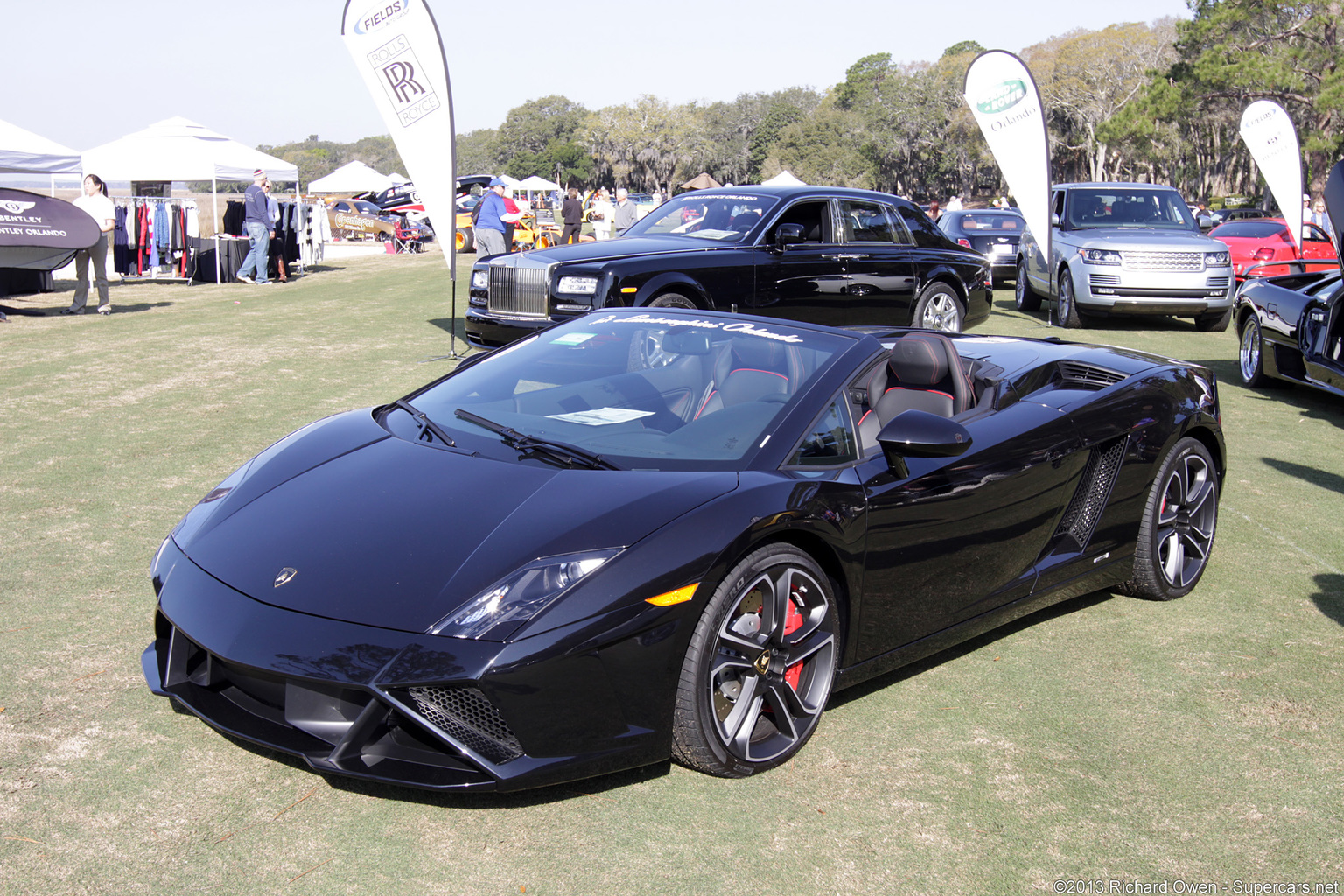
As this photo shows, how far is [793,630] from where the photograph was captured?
3.18 meters

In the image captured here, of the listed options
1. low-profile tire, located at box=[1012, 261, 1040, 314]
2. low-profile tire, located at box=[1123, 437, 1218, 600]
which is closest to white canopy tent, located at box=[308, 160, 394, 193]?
low-profile tire, located at box=[1012, 261, 1040, 314]

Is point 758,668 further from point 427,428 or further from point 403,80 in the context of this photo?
point 403,80

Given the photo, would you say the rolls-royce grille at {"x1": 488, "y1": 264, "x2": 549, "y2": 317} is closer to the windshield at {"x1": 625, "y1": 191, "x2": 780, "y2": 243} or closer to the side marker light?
the windshield at {"x1": 625, "y1": 191, "x2": 780, "y2": 243}

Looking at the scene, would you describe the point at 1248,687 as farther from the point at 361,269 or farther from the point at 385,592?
the point at 361,269

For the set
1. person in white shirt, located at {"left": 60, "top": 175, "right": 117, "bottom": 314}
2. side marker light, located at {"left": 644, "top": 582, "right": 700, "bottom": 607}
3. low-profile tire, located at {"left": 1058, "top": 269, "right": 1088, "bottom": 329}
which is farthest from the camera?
person in white shirt, located at {"left": 60, "top": 175, "right": 117, "bottom": 314}

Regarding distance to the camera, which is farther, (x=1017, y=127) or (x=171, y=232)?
(x=171, y=232)

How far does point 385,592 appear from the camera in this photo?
8.99 ft

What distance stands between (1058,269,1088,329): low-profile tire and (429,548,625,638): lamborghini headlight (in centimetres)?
1233

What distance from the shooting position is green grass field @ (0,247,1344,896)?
259 centimetres

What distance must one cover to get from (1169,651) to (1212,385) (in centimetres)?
150

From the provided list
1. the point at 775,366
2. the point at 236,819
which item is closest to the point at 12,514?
the point at 236,819

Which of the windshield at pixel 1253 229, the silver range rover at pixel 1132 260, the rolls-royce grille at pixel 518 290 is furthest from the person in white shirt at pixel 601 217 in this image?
the rolls-royce grille at pixel 518 290

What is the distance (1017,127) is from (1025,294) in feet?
9.26

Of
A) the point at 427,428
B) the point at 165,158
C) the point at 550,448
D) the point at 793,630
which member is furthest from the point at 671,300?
the point at 165,158
